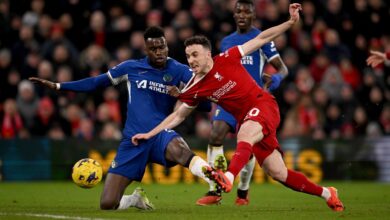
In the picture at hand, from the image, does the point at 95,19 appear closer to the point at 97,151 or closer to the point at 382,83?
the point at 97,151

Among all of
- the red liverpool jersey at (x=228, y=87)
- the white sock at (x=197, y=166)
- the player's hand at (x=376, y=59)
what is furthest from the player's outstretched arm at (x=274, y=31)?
the player's hand at (x=376, y=59)

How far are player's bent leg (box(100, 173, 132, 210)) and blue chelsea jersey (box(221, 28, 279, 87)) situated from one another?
2.82m

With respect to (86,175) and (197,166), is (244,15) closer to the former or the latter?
(197,166)

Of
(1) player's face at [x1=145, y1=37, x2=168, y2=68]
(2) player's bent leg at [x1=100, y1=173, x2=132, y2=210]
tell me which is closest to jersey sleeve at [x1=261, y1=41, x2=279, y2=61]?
(1) player's face at [x1=145, y1=37, x2=168, y2=68]

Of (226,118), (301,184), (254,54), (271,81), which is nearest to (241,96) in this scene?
(301,184)

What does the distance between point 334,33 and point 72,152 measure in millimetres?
6386

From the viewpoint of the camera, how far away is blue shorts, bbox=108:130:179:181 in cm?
1102

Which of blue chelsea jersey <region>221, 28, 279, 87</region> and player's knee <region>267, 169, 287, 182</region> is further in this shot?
blue chelsea jersey <region>221, 28, 279, 87</region>

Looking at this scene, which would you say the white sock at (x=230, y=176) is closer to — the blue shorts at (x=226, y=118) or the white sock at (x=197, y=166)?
the white sock at (x=197, y=166)

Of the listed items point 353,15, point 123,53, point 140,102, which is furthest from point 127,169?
point 353,15

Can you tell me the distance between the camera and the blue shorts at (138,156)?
1102 centimetres

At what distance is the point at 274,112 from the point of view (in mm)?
10484

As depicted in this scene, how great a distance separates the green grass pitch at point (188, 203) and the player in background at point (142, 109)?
27 cm

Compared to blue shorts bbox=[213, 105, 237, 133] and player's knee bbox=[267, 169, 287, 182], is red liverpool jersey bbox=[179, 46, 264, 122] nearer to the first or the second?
player's knee bbox=[267, 169, 287, 182]
